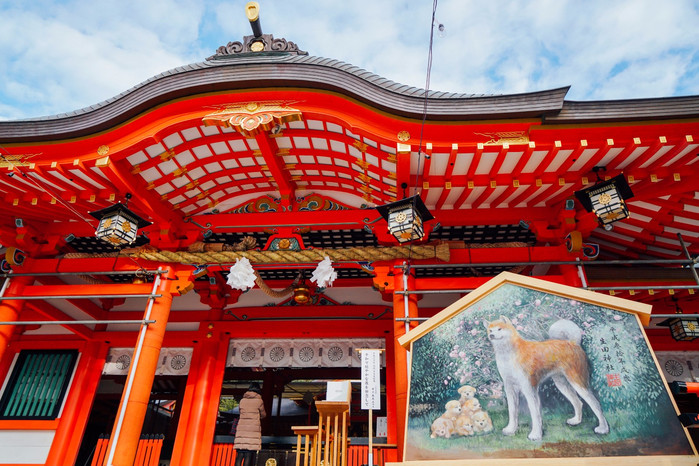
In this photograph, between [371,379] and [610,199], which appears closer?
[371,379]

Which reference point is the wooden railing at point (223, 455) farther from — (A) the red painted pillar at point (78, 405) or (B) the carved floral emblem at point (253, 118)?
(B) the carved floral emblem at point (253, 118)

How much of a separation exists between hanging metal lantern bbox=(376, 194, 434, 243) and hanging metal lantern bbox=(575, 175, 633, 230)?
2385 mm

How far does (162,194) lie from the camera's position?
25.3ft

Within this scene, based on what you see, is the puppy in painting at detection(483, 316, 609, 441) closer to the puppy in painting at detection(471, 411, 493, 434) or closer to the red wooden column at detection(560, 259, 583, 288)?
the puppy in painting at detection(471, 411, 493, 434)

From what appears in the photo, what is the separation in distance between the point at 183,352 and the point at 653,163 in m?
9.26

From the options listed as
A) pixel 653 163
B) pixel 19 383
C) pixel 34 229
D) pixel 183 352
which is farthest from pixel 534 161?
pixel 19 383

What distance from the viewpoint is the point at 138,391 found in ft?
21.8

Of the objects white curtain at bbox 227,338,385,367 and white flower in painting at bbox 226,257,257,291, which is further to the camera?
white curtain at bbox 227,338,385,367

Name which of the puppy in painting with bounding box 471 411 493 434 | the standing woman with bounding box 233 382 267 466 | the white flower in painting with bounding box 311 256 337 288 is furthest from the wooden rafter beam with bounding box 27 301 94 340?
the puppy in painting with bounding box 471 411 493 434

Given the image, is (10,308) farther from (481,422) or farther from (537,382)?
(537,382)

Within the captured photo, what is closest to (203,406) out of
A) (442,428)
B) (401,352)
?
(401,352)

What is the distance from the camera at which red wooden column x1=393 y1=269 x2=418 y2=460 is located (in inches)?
236

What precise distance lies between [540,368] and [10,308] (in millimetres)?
8617

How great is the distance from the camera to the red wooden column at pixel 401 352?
5.99 m
